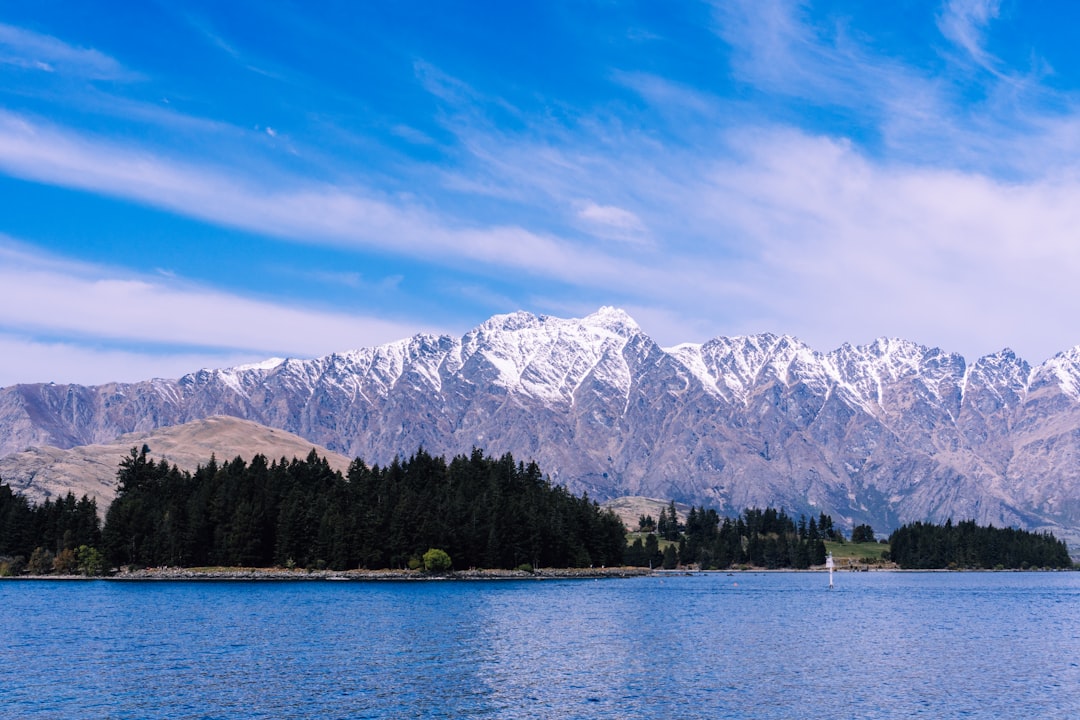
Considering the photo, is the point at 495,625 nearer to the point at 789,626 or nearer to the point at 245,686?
the point at 789,626

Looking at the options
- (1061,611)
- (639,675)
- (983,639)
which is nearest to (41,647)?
(639,675)

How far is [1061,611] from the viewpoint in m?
173

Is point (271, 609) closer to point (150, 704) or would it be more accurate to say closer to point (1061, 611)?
point (150, 704)

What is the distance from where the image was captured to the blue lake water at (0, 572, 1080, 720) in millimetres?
71750

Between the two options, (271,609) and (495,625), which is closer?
(495,625)

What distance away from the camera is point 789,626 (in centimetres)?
13262

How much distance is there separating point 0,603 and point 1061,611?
6605 inches

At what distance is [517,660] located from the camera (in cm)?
9481

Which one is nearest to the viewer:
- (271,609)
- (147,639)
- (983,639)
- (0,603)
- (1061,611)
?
(147,639)

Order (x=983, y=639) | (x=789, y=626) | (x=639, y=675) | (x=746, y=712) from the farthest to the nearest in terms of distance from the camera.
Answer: (x=789, y=626) < (x=983, y=639) < (x=639, y=675) < (x=746, y=712)

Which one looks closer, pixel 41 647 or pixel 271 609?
pixel 41 647

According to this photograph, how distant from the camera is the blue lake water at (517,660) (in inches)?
2825

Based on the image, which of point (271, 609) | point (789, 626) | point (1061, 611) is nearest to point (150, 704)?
point (271, 609)

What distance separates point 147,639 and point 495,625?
39.4m
